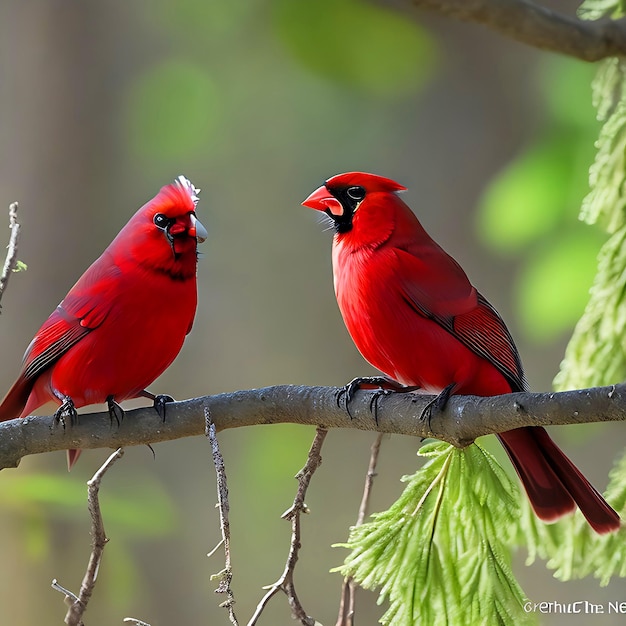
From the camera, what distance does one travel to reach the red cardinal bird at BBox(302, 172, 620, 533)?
3.21 feet

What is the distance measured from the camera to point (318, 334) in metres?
2.39

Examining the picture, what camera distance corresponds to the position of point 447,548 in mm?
1009

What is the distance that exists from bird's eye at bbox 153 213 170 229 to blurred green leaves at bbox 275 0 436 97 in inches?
12.5

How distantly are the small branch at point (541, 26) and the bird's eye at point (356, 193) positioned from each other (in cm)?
27

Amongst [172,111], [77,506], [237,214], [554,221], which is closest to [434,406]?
[554,221]

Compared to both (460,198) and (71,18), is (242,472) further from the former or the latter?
(71,18)

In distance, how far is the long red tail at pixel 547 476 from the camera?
0.97m

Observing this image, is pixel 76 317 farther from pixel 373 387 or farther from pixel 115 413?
pixel 373 387

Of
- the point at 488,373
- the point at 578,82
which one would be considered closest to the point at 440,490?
the point at 488,373

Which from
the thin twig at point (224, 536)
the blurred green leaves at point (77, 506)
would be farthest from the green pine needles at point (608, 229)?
the blurred green leaves at point (77, 506)

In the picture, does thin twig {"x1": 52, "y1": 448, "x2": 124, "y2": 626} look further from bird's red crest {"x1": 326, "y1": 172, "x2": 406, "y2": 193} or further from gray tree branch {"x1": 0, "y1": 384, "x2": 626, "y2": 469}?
bird's red crest {"x1": 326, "y1": 172, "x2": 406, "y2": 193}

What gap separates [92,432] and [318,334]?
1.40m

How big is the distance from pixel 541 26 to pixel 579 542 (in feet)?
2.12

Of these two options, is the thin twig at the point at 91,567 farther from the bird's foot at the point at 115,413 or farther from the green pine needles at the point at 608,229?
the green pine needles at the point at 608,229
